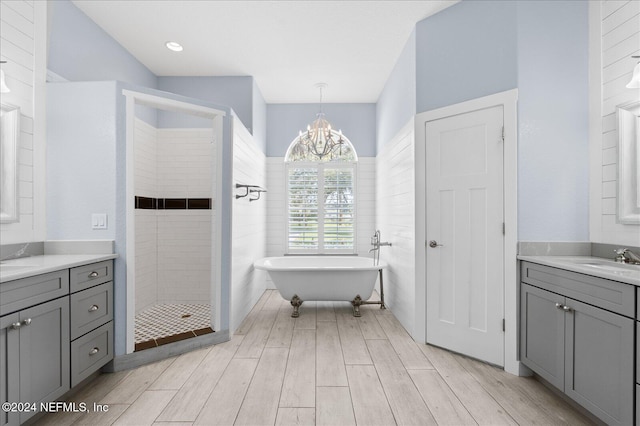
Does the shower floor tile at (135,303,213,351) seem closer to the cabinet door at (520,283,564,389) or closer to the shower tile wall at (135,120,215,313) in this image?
the shower tile wall at (135,120,215,313)

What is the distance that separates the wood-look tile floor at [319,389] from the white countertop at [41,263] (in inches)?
35.8

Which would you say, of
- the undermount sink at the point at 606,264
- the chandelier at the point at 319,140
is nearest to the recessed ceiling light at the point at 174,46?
the chandelier at the point at 319,140

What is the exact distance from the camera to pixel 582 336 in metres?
1.90

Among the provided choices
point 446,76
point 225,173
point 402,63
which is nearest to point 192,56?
point 225,173

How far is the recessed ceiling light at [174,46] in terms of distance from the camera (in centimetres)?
345

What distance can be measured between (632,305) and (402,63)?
299 centimetres

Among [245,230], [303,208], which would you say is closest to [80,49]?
[245,230]

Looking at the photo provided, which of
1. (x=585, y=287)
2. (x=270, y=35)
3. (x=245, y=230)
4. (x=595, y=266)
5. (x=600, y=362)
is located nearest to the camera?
(x=600, y=362)

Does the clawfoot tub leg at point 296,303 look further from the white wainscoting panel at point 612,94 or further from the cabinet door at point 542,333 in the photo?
the white wainscoting panel at point 612,94

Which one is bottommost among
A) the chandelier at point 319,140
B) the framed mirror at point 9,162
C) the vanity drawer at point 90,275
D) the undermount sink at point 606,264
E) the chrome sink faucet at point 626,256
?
the vanity drawer at point 90,275

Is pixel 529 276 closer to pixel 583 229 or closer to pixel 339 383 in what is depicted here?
pixel 583 229

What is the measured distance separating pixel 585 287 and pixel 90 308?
322 cm

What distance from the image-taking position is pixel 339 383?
235 centimetres

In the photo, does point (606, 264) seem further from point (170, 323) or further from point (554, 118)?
point (170, 323)
